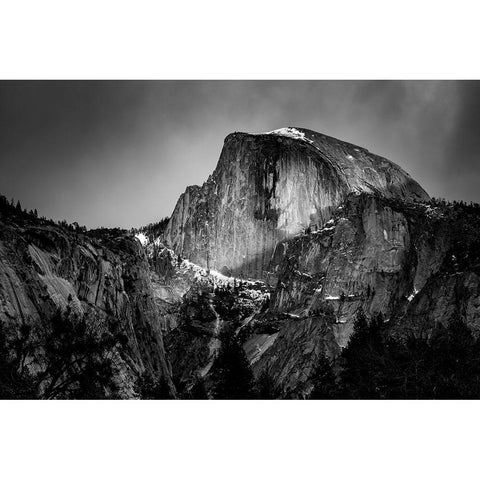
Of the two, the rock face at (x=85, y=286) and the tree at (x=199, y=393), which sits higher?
the rock face at (x=85, y=286)

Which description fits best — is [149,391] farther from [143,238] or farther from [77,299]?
[143,238]

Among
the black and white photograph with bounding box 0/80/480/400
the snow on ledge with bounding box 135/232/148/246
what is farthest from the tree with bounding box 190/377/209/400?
the snow on ledge with bounding box 135/232/148/246

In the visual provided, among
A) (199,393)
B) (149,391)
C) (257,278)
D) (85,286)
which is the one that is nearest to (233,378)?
(149,391)

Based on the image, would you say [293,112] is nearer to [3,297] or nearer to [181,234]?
[3,297]

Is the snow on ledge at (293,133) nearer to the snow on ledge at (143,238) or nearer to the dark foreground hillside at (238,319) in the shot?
the dark foreground hillside at (238,319)

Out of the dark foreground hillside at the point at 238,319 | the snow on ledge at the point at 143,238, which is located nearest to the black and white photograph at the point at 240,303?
the dark foreground hillside at the point at 238,319

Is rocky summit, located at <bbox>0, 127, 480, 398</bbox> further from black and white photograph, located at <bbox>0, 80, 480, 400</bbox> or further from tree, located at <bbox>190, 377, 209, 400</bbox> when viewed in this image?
tree, located at <bbox>190, 377, 209, 400</bbox>
